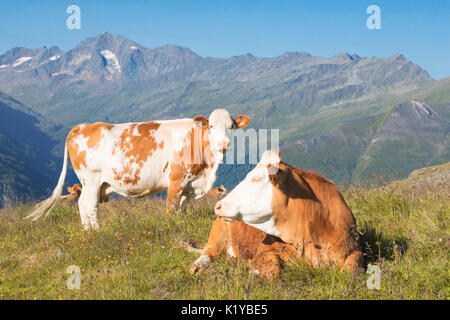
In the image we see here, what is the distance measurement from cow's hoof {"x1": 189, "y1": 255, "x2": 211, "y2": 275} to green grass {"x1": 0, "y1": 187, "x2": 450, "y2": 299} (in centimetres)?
12

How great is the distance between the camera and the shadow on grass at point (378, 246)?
585 cm

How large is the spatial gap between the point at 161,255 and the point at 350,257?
2948mm

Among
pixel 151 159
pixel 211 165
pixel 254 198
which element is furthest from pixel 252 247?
pixel 151 159

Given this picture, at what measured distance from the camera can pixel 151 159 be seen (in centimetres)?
984

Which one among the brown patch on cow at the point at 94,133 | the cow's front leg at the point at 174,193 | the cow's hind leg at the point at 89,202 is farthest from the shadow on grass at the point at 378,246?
the brown patch on cow at the point at 94,133

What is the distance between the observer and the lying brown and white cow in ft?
16.8

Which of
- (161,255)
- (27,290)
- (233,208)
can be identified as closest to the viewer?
(233,208)

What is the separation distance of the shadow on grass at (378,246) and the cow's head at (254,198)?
150cm

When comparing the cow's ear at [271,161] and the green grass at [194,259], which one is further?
the cow's ear at [271,161]

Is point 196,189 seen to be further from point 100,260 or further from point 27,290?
point 27,290

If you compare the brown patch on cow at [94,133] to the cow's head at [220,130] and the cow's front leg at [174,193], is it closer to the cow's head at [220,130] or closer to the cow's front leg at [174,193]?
the cow's front leg at [174,193]

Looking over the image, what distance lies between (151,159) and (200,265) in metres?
4.59
